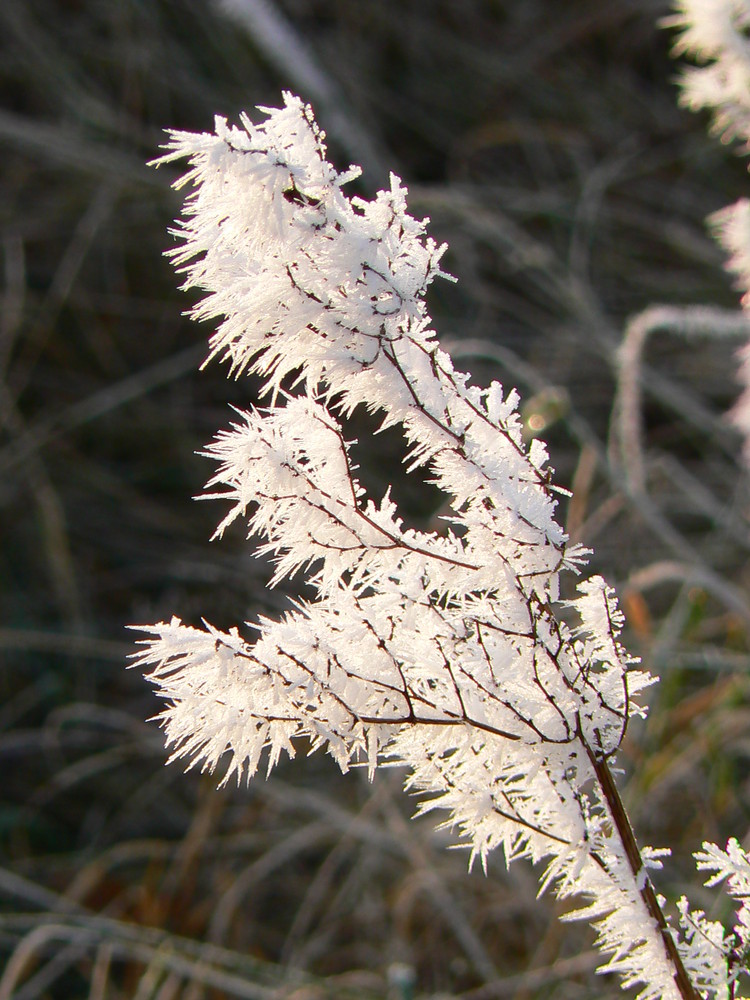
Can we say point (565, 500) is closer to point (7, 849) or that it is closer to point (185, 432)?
point (185, 432)

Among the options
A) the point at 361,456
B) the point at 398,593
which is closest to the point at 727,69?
the point at 398,593

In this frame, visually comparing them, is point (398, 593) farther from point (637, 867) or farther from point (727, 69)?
point (727, 69)

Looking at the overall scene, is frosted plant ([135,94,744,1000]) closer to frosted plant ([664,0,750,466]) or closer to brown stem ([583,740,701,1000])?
brown stem ([583,740,701,1000])

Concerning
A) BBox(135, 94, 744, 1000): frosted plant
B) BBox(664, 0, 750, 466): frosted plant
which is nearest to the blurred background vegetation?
BBox(664, 0, 750, 466): frosted plant

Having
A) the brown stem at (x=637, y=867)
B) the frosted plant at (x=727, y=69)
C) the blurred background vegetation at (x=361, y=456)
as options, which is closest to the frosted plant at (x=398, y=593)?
the brown stem at (x=637, y=867)

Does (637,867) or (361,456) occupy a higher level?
(361,456)

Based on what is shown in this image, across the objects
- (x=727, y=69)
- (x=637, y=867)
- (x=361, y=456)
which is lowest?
(x=637, y=867)

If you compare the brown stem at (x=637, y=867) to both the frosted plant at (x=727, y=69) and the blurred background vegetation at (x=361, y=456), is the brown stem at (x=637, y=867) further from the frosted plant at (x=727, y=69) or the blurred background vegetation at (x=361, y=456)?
the blurred background vegetation at (x=361, y=456)

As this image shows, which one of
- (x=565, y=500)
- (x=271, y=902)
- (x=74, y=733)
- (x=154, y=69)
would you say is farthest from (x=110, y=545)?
(x=154, y=69)
